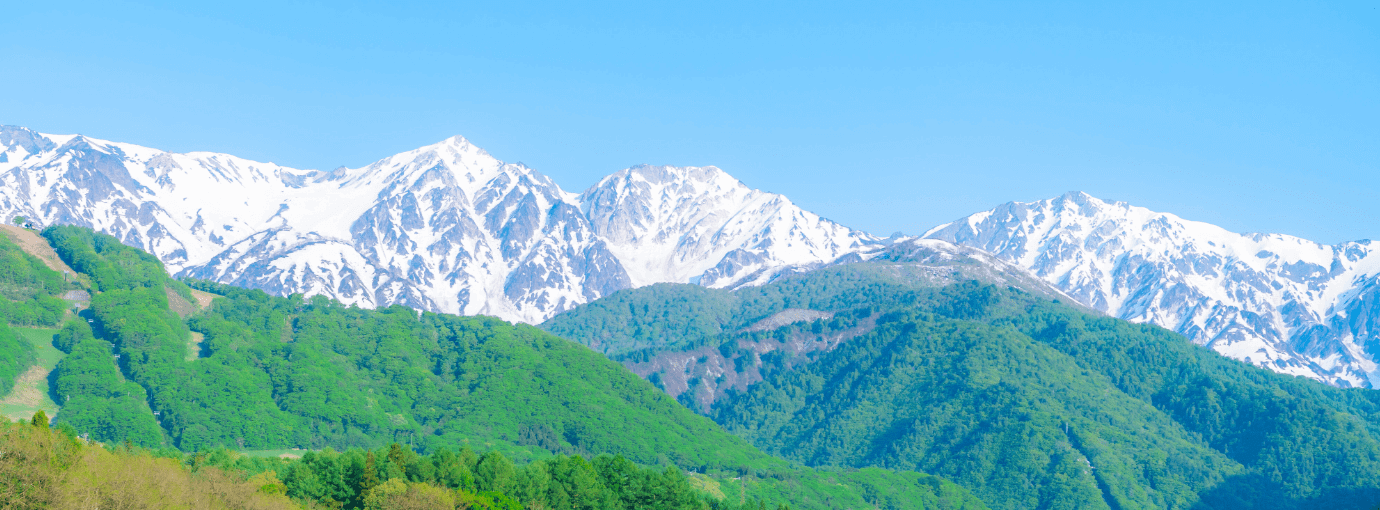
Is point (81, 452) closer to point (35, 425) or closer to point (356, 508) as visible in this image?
point (35, 425)

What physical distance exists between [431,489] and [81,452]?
5130cm

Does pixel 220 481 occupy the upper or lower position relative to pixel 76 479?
lower

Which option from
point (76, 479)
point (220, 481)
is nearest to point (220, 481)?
point (220, 481)

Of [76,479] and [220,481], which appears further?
[220,481]

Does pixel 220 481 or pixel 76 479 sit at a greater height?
pixel 76 479

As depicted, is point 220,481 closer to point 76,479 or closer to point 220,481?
point 220,481

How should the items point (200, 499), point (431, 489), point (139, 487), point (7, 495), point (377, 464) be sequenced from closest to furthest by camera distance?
point (7, 495), point (139, 487), point (200, 499), point (431, 489), point (377, 464)

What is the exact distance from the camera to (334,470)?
18200cm

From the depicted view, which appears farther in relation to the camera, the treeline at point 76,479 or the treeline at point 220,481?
the treeline at point 220,481

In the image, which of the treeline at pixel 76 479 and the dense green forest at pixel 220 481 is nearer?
the treeline at pixel 76 479

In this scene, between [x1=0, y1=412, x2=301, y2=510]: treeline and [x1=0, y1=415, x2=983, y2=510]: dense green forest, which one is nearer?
[x1=0, y1=412, x2=301, y2=510]: treeline

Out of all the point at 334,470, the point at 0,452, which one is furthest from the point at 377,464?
the point at 0,452

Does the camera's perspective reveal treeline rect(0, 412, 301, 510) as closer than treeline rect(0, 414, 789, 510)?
Yes

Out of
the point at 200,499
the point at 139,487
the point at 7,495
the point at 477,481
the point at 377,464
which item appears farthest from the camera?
the point at 477,481
